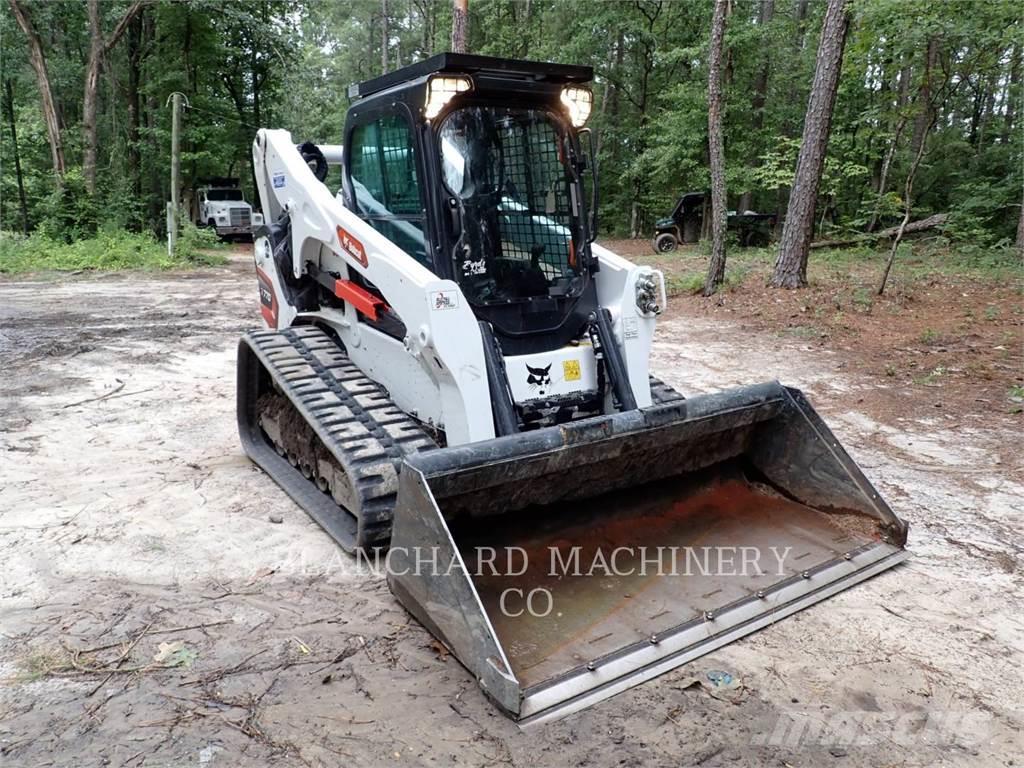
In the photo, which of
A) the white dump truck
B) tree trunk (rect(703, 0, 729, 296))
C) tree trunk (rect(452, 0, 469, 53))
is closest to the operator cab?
tree trunk (rect(703, 0, 729, 296))

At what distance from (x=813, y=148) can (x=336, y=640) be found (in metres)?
10.0

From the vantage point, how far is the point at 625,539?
3.30m

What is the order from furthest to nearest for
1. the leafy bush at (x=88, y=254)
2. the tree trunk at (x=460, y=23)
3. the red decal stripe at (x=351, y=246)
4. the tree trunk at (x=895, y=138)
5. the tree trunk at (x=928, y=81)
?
the leafy bush at (x=88, y=254)
the tree trunk at (x=460, y=23)
the tree trunk at (x=895, y=138)
the tree trunk at (x=928, y=81)
the red decal stripe at (x=351, y=246)

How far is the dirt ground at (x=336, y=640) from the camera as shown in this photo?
2.25m

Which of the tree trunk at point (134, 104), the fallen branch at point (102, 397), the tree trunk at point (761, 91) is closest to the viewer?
the fallen branch at point (102, 397)

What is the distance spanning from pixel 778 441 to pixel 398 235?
225cm

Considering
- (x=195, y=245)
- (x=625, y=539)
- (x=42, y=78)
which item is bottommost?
(x=625, y=539)

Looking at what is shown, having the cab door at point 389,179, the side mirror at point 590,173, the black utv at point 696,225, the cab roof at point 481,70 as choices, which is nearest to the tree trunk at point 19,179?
the black utv at point 696,225

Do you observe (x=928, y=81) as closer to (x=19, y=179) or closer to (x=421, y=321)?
(x=421, y=321)

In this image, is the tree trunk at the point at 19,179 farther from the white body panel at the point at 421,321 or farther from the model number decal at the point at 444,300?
the model number decal at the point at 444,300

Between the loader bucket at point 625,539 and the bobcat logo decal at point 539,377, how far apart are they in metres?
0.62

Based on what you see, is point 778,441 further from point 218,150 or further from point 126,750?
point 218,150

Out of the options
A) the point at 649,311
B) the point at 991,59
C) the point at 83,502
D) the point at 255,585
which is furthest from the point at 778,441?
the point at 991,59

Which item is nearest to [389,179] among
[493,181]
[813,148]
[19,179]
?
[493,181]
